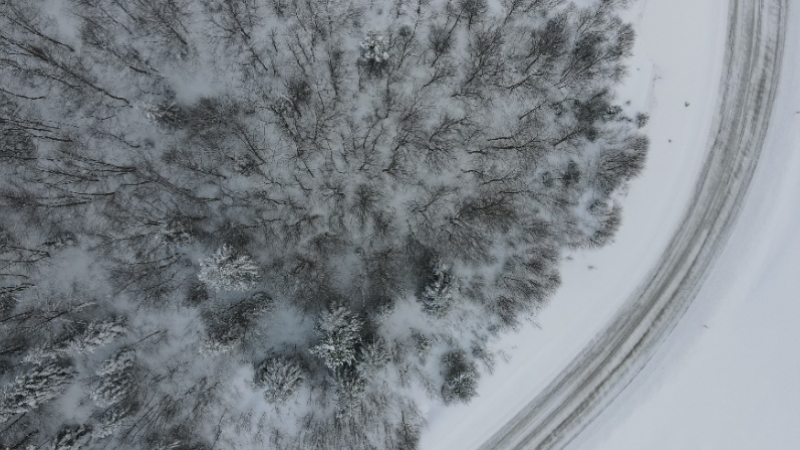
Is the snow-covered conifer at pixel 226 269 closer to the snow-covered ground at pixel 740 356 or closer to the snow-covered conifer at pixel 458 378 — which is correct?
the snow-covered conifer at pixel 458 378

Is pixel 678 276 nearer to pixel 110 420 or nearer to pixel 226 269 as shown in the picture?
pixel 226 269

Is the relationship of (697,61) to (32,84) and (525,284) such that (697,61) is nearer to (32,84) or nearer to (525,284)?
(525,284)

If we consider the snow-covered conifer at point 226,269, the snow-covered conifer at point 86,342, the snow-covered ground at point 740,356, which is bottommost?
the snow-covered ground at point 740,356

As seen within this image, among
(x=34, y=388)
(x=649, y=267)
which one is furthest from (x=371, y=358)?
(x=34, y=388)

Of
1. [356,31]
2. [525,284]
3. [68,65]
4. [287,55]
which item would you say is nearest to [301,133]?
[287,55]

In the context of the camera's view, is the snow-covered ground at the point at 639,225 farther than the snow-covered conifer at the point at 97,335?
Yes

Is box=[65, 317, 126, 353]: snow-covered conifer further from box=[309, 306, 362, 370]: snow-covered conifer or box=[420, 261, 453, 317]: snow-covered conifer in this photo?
box=[420, 261, 453, 317]: snow-covered conifer

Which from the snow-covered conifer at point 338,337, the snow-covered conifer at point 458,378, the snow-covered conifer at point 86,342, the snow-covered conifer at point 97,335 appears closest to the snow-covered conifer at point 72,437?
the snow-covered conifer at point 86,342
